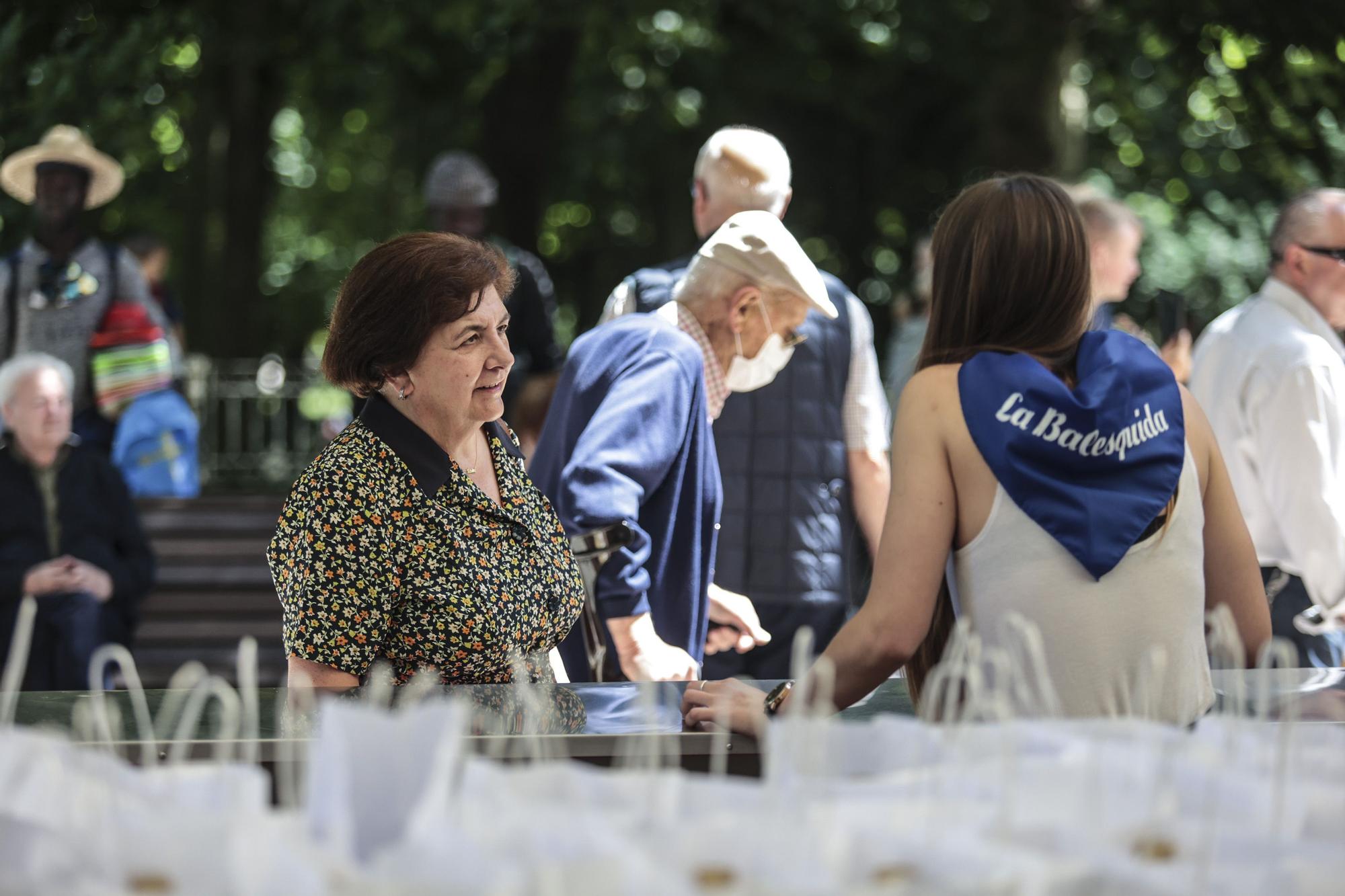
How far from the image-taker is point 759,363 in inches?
167

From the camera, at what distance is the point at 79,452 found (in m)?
6.35

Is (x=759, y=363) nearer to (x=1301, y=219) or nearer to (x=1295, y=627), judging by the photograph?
(x=1295, y=627)

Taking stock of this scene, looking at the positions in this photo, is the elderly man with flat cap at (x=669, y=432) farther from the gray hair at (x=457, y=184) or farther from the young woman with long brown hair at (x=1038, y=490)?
the gray hair at (x=457, y=184)

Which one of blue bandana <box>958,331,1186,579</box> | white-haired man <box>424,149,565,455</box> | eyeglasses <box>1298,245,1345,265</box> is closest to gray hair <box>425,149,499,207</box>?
white-haired man <box>424,149,565,455</box>

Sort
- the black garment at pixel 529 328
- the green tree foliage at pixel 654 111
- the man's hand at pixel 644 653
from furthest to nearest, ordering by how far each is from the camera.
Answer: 1. the green tree foliage at pixel 654 111
2. the black garment at pixel 529 328
3. the man's hand at pixel 644 653

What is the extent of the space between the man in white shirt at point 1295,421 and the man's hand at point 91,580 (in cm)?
364

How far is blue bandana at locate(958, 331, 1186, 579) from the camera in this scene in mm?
2322

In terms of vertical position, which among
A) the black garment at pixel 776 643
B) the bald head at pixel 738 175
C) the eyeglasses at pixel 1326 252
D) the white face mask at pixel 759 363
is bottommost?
the black garment at pixel 776 643

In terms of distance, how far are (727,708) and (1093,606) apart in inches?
20.3

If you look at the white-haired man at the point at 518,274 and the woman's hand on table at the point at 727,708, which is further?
the white-haired man at the point at 518,274

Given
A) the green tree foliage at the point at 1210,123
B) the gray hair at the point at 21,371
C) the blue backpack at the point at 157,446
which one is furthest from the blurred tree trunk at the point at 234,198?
the gray hair at the point at 21,371

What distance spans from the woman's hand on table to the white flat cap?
1700 millimetres

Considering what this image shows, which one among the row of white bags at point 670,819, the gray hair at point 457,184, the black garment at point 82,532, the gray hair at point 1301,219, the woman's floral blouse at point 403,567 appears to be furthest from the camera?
the gray hair at point 457,184

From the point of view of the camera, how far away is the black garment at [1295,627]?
475 cm
